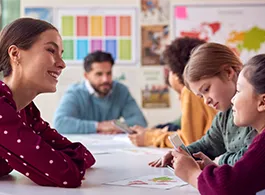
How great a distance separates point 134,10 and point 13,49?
9.44 feet

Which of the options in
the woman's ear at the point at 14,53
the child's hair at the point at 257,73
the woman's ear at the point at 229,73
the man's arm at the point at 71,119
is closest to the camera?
the child's hair at the point at 257,73

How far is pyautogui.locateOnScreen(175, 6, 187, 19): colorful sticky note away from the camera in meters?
4.24

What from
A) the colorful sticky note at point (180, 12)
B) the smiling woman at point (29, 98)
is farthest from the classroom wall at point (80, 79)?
the smiling woman at point (29, 98)

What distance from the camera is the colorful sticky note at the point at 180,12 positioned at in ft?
13.9

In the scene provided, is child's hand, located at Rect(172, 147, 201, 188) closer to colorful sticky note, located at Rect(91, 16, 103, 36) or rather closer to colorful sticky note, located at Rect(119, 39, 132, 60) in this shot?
colorful sticky note, located at Rect(119, 39, 132, 60)

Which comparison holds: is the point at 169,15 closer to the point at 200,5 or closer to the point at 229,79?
the point at 200,5

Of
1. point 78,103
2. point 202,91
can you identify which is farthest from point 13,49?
point 78,103

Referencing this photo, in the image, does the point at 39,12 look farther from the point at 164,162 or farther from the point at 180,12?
the point at 164,162

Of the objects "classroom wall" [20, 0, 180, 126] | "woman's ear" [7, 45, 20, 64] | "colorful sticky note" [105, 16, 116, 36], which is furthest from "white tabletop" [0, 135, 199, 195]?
"colorful sticky note" [105, 16, 116, 36]

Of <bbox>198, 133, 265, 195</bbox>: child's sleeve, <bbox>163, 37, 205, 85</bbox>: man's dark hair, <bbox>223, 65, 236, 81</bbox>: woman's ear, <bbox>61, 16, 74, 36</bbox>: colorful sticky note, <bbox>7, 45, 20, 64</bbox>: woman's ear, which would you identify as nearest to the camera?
<bbox>198, 133, 265, 195</bbox>: child's sleeve

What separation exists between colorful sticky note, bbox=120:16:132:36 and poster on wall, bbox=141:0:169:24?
118 mm

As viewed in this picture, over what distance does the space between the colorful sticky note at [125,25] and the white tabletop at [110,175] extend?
201 centimetres

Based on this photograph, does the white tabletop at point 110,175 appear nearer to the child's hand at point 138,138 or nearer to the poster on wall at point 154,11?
the child's hand at point 138,138

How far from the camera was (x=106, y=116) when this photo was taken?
3742 millimetres
